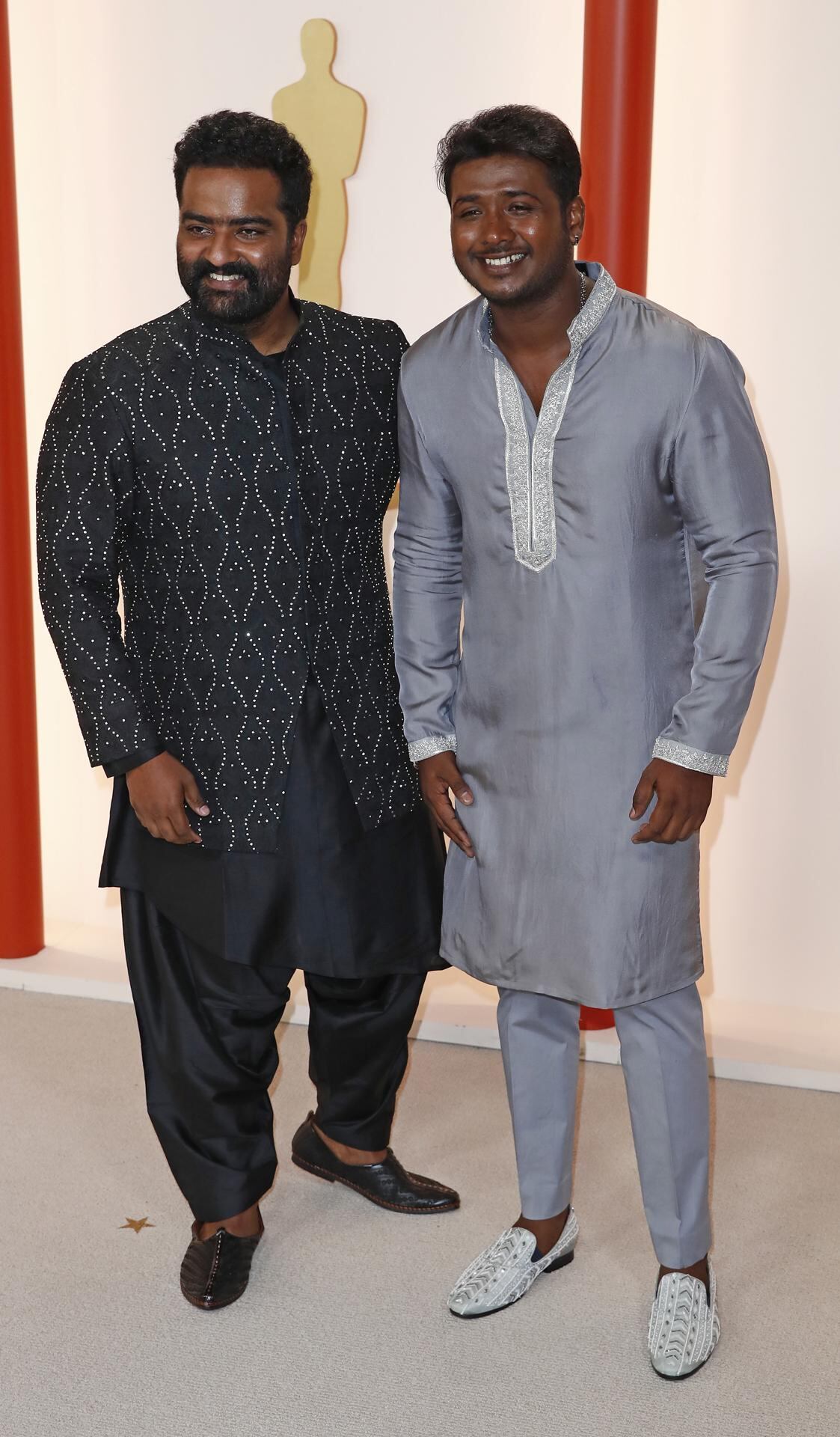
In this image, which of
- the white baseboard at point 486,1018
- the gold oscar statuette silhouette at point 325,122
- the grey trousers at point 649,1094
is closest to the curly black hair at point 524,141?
the grey trousers at point 649,1094

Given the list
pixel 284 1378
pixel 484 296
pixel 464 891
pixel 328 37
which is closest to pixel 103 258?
pixel 328 37

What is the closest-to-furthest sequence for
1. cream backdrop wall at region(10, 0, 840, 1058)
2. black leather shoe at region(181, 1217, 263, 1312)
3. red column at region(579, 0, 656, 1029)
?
black leather shoe at region(181, 1217, 263, 1312) → red column at region(579, 0, 656, 1029) → cream backdrop wall at region(10, 0, 840, 1058)

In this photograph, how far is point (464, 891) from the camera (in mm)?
2076

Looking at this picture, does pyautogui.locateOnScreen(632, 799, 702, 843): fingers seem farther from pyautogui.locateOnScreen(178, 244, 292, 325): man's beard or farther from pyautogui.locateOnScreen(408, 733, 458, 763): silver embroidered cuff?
pyautogui.locateOnScreen(178, 244, 292, 325): man's beard

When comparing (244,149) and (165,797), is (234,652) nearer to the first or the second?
(165,797)

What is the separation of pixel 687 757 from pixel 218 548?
69 centimetres

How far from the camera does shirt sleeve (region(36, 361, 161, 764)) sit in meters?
1.95

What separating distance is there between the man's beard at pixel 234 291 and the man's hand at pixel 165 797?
1.95ft

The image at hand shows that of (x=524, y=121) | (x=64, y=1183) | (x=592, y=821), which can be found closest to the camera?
(x=524, y=121)

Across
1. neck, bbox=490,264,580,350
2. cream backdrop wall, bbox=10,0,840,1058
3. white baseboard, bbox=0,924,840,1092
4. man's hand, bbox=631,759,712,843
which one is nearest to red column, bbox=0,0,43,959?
white baseboard, bbox=0,924,840,1092

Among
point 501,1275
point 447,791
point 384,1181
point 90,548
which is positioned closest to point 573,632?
point 447,791

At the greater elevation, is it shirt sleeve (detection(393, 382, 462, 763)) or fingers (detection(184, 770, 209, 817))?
shirt sleeve (detection(393, 382, 462, 763))

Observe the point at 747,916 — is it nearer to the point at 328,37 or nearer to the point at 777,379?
the point at 777,379

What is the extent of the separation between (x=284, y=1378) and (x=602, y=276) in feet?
4.95
